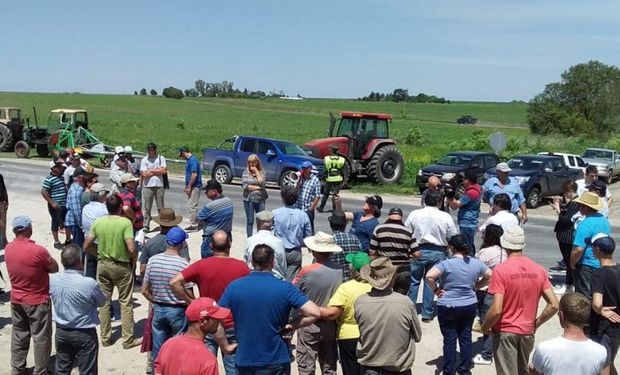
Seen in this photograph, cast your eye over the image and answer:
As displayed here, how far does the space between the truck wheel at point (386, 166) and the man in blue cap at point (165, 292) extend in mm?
16929

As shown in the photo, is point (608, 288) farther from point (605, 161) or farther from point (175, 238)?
point (605, 161)

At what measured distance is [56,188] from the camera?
11.8 m

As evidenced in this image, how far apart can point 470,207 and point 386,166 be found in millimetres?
13866

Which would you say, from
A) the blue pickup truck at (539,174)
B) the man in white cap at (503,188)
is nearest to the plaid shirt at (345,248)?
the man in white cap at (503,188)

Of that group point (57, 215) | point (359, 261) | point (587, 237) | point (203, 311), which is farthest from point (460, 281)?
point (57, 215)

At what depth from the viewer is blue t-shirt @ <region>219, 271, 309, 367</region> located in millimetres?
4812

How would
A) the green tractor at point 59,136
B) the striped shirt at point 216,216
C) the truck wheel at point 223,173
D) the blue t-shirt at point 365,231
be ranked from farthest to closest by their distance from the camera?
the green tractor at point 59,136
the truck wheel at point 223,173
the striped shirt at point 216,216
the blue t-shirt at point 365,231

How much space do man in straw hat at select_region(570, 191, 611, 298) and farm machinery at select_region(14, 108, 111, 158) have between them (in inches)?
1012

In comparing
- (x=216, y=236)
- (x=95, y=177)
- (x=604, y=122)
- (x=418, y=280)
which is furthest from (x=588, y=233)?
(x=604, y=122)

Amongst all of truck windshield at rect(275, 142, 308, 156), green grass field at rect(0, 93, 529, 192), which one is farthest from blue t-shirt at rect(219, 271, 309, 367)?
green grass field at rect(0, 93, 529, 192)

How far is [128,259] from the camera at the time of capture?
7.43 m

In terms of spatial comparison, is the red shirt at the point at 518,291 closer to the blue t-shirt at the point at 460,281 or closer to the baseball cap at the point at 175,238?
the blue t-shirt at the point at 460,281

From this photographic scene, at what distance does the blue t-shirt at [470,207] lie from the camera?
945 cm

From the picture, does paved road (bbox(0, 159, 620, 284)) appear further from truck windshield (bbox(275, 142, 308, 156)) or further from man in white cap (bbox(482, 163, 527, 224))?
man in white cap (bbox(482, 163, 527, 224))
